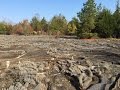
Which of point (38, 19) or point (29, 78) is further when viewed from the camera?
point (38, 19)

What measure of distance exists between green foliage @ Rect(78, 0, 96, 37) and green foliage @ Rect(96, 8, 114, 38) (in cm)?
82

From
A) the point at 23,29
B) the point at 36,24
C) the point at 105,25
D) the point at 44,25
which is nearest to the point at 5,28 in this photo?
the point at 23,29

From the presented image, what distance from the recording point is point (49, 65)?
995cm

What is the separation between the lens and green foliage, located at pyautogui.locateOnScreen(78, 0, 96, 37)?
30953 mm

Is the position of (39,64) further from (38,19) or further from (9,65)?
(38,19)

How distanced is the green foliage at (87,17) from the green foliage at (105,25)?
0.82 m

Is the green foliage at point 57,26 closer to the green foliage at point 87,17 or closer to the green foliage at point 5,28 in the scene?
the green foliage at point 5,28

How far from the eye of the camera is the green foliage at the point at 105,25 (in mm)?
30677

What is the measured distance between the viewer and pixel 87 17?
3152 centimetres

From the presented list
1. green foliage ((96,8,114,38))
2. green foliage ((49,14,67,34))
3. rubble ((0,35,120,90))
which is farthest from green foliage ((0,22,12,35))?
rubble ((0,35,120,90))

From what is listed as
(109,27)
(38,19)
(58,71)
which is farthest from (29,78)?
(38,19)

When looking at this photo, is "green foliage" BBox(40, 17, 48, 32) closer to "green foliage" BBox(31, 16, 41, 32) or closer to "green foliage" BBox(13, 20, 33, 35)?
"green foliage" BBox(31, 16, 41, 32)

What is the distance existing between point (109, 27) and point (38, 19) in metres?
21.6

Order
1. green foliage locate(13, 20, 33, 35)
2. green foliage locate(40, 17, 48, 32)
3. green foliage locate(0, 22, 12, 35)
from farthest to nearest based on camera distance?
green foliage locate(0, 22, 12, 35) < green foliage locate(40, 17, 48, 32) < green foliage locate(13, 20, 33, 35)
